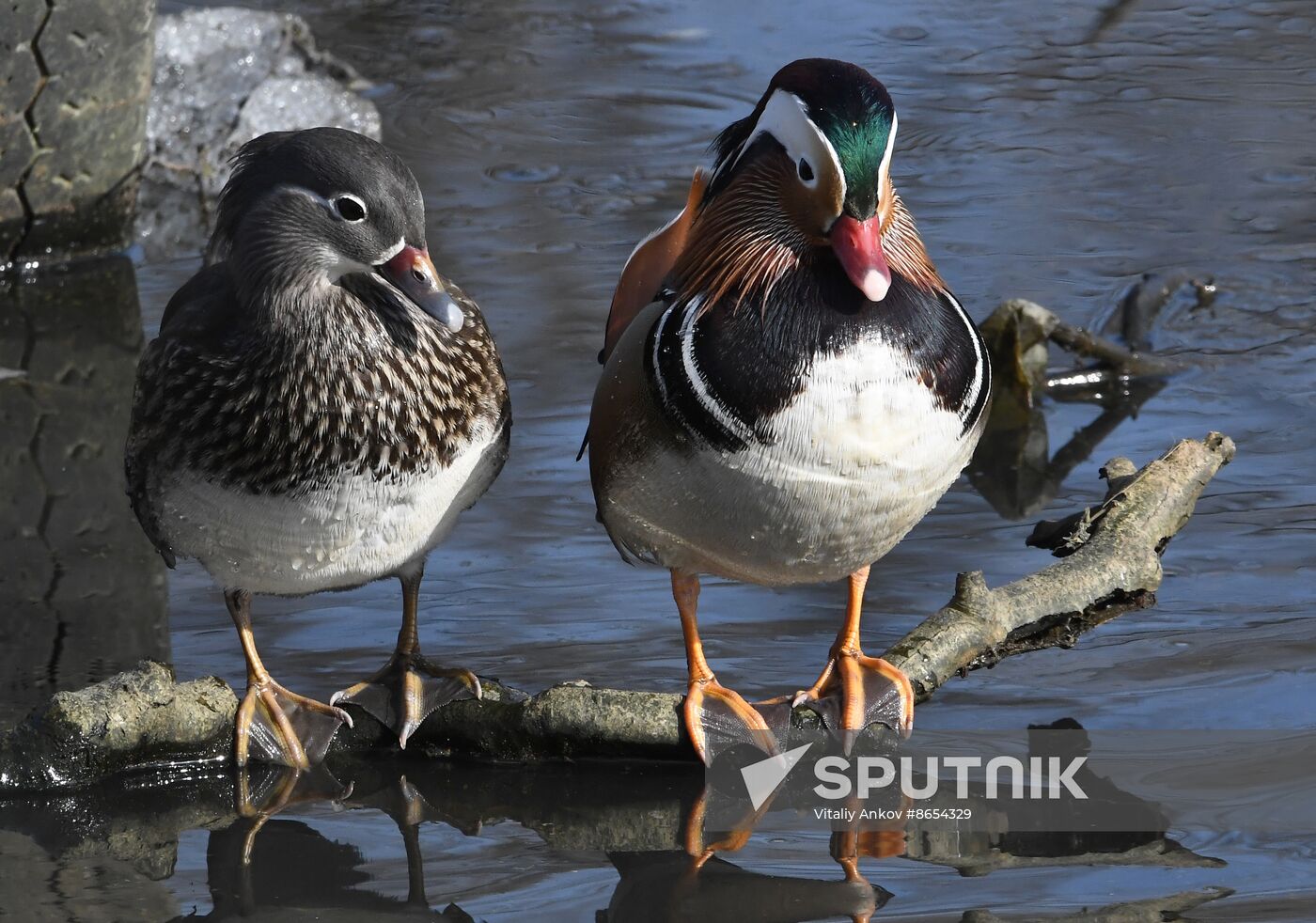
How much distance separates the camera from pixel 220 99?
7180 mm

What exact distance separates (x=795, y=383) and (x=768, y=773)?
758mm

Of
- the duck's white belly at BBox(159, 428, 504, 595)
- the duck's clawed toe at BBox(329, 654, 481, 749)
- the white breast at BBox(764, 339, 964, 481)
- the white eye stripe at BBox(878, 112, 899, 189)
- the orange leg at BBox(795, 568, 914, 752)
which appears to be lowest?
the duck's clawed toe at BBox(329, 654, 481, 749)

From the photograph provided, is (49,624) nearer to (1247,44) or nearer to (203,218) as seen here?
(203,218)

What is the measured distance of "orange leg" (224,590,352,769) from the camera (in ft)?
11.3

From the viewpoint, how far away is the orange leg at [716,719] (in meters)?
3.36

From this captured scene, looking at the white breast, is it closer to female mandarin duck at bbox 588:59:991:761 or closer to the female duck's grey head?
female mandarin duck at bbox 588:59:991:761

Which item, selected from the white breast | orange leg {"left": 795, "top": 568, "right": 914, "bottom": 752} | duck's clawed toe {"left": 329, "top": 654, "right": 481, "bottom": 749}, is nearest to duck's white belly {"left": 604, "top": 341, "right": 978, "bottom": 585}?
the white breast

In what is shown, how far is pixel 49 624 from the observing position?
403cm

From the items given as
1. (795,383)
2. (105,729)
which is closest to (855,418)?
(795,383)

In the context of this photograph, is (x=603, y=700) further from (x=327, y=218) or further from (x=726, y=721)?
(x=327, y=218)

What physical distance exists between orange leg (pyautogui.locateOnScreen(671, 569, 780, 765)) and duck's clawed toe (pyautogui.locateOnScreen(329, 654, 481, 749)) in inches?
16.2

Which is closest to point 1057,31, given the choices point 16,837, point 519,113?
point 519,113

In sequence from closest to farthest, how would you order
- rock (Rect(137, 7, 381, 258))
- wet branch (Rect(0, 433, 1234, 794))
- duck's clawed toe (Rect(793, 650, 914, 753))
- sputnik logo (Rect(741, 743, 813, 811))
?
wet branch (Rect(0, 433, 1234, 794)) < sputnik logo (Rect(741, 743, 813, 811)) < duck's clawed toe (Rect(793, 650, 914, 753)) < rock (Rect(137, 7, 381, 258))

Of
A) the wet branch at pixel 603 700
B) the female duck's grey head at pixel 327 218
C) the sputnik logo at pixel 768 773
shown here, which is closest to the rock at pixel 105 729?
the wet branch at pixel 603 700
